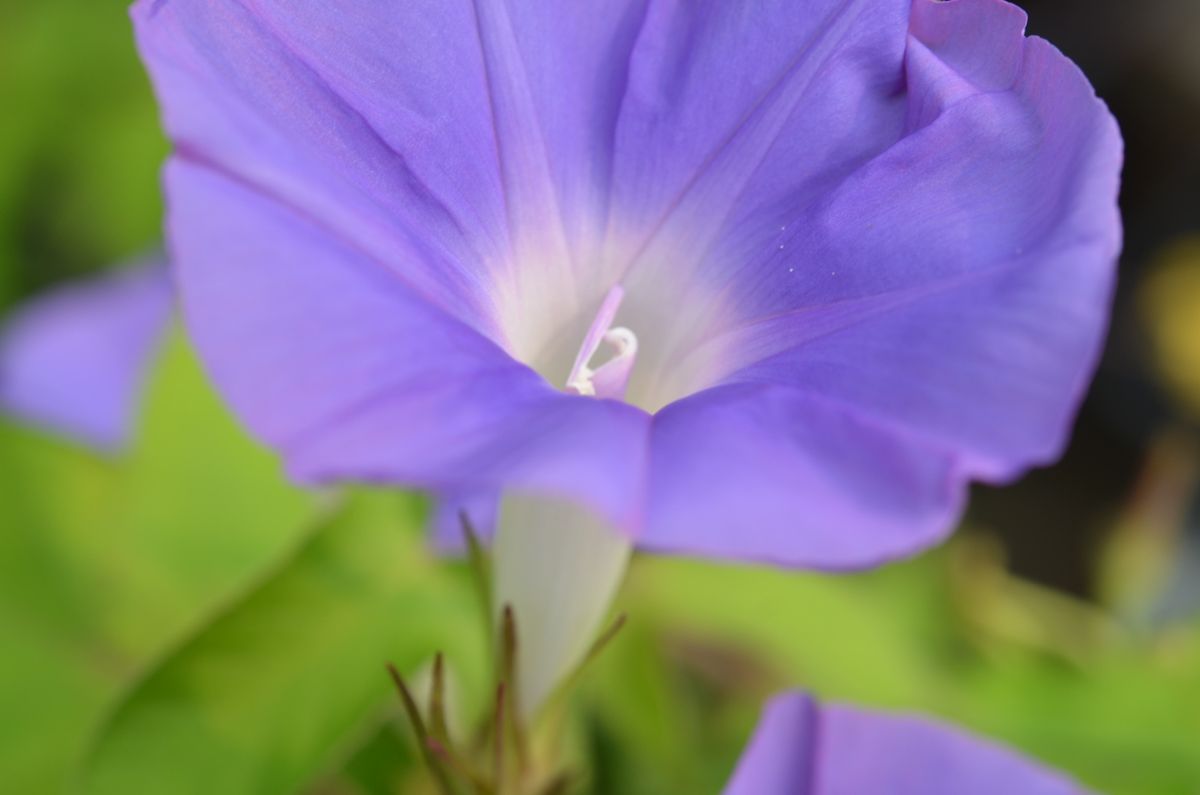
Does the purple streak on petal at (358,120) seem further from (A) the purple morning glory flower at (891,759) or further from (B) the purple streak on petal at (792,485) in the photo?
(A) the purple morning glory flower at (891,759)

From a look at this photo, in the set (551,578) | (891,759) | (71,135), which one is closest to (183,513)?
(551,578)

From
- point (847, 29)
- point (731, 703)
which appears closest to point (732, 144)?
point (847, 29)

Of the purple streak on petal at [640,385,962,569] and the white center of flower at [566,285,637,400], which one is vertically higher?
the purple streak on petal at [640,385,962,569]

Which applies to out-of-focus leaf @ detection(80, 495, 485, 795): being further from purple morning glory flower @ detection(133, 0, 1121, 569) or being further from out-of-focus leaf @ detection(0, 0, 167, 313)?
out-of-focus leaf @ detection(0, 0, 167, 313)

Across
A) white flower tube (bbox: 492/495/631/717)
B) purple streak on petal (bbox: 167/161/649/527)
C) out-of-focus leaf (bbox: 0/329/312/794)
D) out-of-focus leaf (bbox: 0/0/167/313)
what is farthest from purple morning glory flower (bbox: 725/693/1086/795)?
out-of-focus leaf (bbox: 0/0/167/313)

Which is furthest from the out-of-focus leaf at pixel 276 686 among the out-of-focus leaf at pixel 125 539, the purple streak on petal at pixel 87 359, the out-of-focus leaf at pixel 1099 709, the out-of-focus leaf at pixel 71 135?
the out-of-focus leaf at pixel 71 135

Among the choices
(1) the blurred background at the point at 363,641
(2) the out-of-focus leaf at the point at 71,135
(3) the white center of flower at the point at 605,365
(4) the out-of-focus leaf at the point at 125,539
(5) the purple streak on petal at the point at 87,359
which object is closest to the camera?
(3) the white center of flower at the point at 605,365

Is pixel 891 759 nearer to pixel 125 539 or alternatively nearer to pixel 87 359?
pixel 125 539

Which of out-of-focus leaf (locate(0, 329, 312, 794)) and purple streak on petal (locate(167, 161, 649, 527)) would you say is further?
out-of-focus leaf (locate(0, 329, 312, 794))
